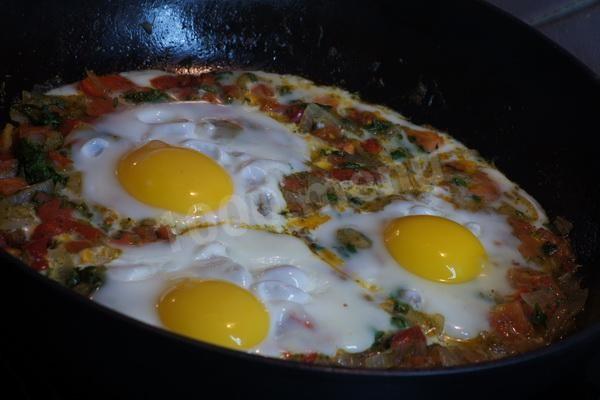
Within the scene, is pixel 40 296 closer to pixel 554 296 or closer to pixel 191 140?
pixel 191 140

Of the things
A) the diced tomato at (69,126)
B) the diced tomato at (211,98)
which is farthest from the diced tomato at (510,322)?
the diced tomato at (69,126)

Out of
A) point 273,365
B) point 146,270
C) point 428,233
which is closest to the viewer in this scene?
point 273,365

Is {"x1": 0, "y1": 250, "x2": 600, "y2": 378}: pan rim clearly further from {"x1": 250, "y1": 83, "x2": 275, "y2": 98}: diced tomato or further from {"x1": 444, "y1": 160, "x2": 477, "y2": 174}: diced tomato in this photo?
{"x1": 250, "y1": 83, "x2": 275, "y2": 98}: diced tomato

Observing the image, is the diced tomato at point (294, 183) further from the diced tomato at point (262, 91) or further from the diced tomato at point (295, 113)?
the diced tomato at point (262, 91)

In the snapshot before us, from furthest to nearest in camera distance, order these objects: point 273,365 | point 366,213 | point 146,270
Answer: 1. point 366,213
2. point 146,270
3. point 273,365

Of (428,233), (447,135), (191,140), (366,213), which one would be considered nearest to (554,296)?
(428,233)

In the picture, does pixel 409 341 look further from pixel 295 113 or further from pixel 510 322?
pixel 295 113
